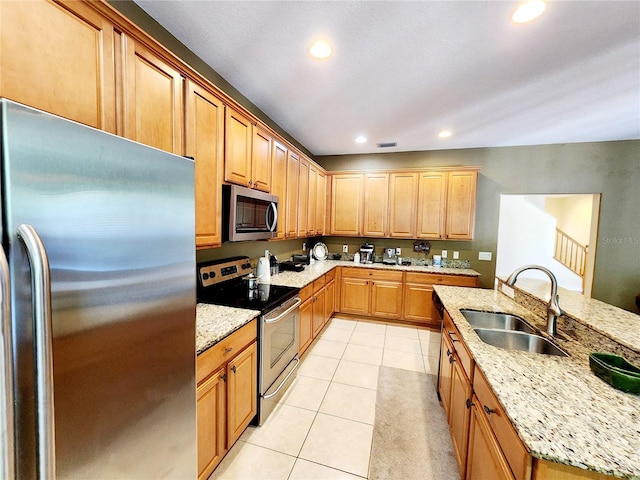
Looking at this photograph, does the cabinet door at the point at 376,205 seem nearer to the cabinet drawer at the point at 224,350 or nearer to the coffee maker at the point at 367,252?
the coffee maker at the point at 367,252

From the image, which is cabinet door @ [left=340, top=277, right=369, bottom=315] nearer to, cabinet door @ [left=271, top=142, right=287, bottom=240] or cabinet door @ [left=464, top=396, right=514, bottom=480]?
cabinet door @ [left=271, top=142, right=287, bottom=240]

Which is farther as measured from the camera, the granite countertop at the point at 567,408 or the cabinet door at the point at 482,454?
the cabinet door at the point at 482,454

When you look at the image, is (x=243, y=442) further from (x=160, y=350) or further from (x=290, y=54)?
(x=290, y=54)

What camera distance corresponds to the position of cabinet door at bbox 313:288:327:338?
10.2 ft

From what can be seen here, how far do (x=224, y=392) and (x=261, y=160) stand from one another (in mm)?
1874

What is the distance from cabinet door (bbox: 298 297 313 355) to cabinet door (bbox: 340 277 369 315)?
1228mm

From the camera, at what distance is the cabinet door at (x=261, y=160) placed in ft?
Result: 7.48

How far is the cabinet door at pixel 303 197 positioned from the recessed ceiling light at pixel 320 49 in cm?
152

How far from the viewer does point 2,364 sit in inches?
20.0

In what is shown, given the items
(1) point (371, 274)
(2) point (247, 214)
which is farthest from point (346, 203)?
(2) point (247, 214)

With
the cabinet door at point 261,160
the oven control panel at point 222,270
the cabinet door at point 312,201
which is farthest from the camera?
the cabinet door at point 312,201

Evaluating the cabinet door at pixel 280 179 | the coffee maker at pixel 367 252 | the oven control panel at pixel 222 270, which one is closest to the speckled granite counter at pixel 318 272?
the coffee maker at pixel 367 252

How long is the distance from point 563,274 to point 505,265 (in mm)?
1502

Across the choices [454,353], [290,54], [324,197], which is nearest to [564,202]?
[324,197]
